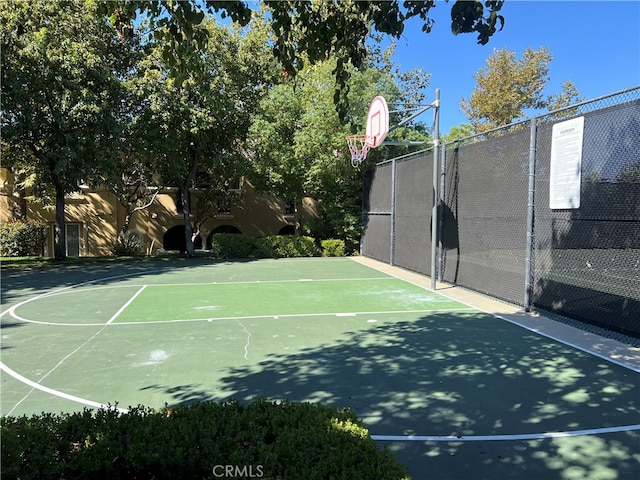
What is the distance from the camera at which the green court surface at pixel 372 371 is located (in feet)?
11.6

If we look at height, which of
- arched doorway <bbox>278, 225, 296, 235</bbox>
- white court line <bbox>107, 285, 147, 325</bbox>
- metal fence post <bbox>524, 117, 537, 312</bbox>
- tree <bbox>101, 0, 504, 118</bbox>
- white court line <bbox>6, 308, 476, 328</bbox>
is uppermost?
tree <bbox>101, 0, 504, 118</bbox>

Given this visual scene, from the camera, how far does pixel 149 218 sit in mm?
26609

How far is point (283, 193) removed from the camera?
816 inches

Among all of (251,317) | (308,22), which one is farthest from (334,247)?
(308,22)

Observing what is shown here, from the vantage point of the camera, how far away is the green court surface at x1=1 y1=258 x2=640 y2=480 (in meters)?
3.53

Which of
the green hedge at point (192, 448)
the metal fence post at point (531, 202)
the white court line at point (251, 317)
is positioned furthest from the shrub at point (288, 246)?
the green hedge at point (192, 448)

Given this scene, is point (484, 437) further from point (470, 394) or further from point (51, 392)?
point (51, 392)

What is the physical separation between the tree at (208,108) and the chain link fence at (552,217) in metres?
10.9

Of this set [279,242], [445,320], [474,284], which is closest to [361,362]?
[445,320]

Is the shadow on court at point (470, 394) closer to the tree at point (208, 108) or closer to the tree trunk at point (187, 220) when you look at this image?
the tree at point (208, 108)

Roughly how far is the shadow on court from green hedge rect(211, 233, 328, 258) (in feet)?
47.1

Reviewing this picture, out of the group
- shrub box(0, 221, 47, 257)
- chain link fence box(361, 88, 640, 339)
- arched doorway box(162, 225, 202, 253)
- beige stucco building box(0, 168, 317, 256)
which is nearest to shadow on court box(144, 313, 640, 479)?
chain link fence box(361, 88, 640, 339)

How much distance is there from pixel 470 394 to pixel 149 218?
2524 centimetres

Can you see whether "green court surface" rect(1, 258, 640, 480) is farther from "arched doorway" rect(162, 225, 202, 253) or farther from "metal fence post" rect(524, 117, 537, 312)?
"arched doorway" rect(162, 225, 202, 253)
